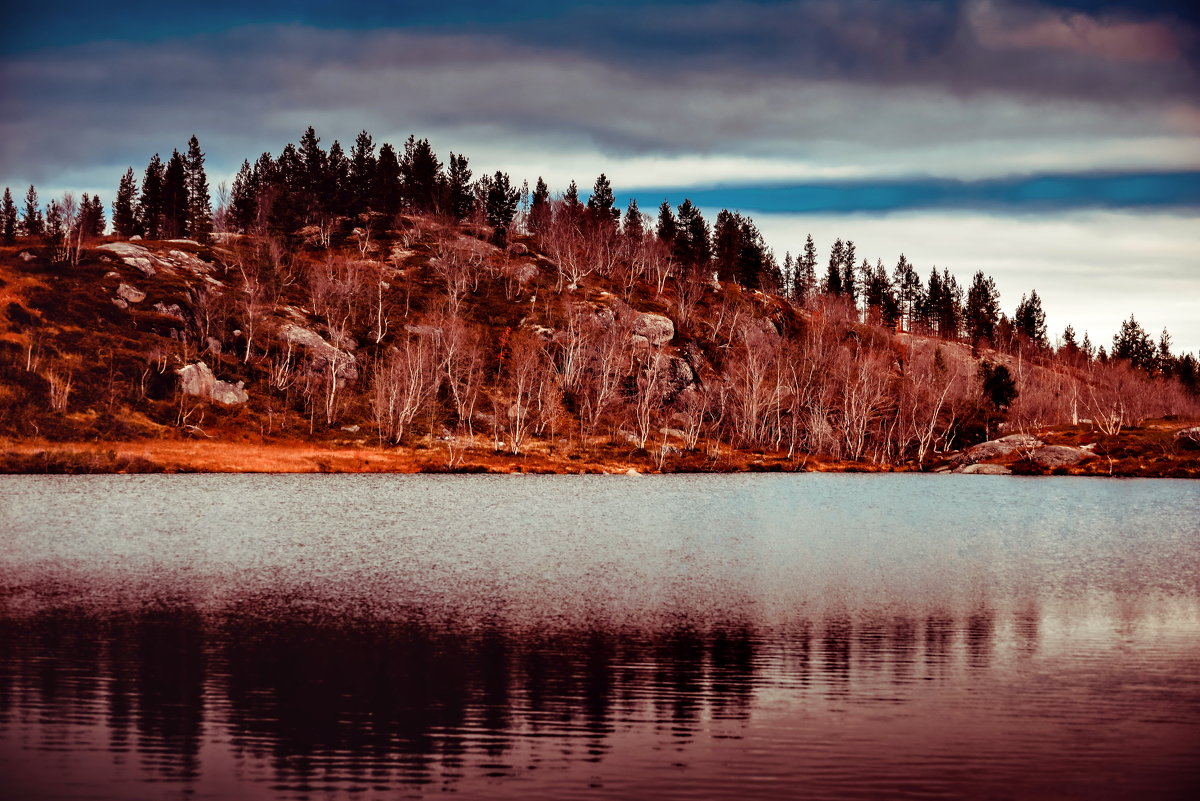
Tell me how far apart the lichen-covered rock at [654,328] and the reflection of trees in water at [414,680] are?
5537 inches

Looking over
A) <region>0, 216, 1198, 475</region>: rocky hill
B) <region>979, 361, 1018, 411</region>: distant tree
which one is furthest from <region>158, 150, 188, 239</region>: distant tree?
<region>979, 361, 1018, 411</region>: distant tree

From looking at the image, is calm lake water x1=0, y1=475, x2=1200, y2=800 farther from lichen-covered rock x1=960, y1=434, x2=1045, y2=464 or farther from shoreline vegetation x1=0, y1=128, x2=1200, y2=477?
lichen-covered rock x1=960, y1=434, x2=1045, y2=464

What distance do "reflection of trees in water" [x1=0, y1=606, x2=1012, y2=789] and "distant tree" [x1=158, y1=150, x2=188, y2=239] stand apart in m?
181

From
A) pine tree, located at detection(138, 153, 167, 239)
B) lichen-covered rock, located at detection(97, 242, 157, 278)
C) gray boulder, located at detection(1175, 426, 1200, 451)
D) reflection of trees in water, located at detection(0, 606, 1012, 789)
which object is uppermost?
pine tree, located at detection(138, 153, 167, 239)

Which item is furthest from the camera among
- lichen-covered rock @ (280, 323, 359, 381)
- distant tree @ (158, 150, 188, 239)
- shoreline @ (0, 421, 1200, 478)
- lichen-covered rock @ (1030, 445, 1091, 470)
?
distant tree @ (158, 150, 188, 239)

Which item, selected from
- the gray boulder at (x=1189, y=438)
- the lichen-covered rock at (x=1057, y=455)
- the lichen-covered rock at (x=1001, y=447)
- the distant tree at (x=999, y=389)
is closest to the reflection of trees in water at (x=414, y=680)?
the lichen-covered rock at (x=1057, y=455)

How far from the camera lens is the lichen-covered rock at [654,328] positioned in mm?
171000

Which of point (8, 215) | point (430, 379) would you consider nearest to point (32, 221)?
point (8, 215)

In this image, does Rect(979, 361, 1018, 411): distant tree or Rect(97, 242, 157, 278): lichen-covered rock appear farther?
Rect(979, 361, 1018, 411): distant tree

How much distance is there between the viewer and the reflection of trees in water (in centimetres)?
1838

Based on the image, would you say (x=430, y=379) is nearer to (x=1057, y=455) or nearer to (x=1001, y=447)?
(x=1001, y=447)

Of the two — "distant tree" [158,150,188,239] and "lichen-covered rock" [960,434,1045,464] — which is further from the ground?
"distant tree" [158,150,188,239]

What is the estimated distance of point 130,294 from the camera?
13725 centimetres

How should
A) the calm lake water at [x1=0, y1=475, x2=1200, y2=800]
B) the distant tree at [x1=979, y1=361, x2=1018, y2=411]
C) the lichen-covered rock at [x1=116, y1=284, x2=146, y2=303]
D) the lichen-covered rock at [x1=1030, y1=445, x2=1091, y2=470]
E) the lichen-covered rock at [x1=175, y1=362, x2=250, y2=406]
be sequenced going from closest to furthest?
the calm lake water at [x1=0, y1=475, x2=1200, y2=800] < the lichen-covered rock at [x1=175, y1=362, x2=250, y2=406] < the lichen-covered rock at [x1=1030, y1=445, x2=1091, y2=470] < the lichen-covered rock at [x1=116, y1=284, x2=146, y2=303] < the distant tree at [x1=979, y1=361, x2=1018, y2=411]
